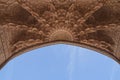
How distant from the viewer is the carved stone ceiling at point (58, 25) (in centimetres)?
665

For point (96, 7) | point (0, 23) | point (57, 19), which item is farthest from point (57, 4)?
point (0, 23)

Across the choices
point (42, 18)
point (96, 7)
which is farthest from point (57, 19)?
point (96, 7)

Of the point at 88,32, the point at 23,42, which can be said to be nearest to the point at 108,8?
the point at 88,32

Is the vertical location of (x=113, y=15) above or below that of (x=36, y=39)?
above

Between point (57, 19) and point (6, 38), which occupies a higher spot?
point (57, 19)

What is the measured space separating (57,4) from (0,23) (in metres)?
1.20

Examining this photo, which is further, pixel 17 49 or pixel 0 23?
pixel 17 49

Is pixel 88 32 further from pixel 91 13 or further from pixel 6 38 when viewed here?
pixel 6 38

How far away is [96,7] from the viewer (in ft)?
21.8

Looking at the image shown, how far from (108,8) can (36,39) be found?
165 cm

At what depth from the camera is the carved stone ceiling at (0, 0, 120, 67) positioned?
6.65 meters

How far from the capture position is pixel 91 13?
676cm

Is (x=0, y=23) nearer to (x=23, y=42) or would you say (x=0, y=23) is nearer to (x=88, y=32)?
(x=23, y=42)

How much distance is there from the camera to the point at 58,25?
6.96 metres
